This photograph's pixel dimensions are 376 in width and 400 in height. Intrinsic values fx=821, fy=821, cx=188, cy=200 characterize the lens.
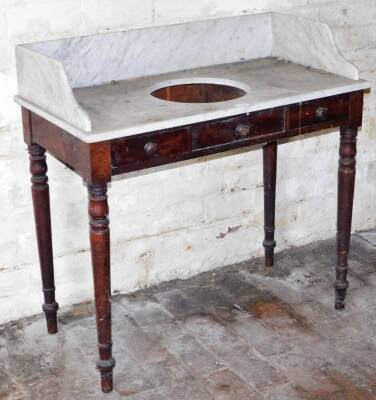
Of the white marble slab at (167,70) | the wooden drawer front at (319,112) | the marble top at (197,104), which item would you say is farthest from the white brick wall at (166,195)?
the wooden drawer front at (319,112)

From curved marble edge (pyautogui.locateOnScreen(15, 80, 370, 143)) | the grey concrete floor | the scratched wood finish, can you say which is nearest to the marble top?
curved marble edge (pyautogui.locateOnScreen(15, 80, 370, 143))

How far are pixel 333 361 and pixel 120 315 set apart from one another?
91 centimetres

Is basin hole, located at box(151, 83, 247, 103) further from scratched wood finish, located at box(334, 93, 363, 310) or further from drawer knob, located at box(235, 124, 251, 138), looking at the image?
scratched wood finish, located at box(334, 93, 363, 310)

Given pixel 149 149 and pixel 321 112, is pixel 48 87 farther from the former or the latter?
pixel 321 112

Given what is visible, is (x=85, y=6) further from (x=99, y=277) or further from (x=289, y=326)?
(x=289, y=326)

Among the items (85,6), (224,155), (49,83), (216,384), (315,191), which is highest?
(85,6)

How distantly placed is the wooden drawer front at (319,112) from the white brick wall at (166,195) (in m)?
0.73

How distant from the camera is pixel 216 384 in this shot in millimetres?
2982

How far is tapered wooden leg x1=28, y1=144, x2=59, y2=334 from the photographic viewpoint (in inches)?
119

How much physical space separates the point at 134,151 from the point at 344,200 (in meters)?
1.02

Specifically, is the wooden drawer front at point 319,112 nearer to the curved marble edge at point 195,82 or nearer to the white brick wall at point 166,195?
the curved marble edge at point 195,82

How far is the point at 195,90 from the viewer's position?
3164 mm

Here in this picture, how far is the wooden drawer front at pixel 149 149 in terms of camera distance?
101 inches

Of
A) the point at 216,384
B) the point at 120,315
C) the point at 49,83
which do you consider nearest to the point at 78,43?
the point at 49,83
